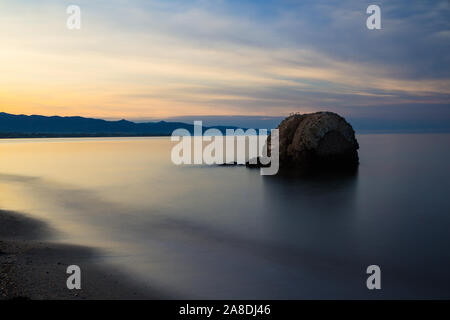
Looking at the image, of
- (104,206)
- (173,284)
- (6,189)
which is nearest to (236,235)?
(173,284)

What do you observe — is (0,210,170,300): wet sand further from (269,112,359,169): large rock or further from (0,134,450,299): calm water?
(269,112,359,169): large rock

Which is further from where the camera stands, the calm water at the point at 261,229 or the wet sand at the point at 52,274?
the calm water at the point at 261,229

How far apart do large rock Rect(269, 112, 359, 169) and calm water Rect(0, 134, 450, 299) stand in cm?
283

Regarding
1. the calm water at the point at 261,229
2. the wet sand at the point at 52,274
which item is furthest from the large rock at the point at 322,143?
the wet sand at the point at 52,274

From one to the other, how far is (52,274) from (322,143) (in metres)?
23.9

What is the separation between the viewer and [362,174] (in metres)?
29.4

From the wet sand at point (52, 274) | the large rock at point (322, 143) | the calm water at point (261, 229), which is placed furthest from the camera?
the large rock at point (322, 143)

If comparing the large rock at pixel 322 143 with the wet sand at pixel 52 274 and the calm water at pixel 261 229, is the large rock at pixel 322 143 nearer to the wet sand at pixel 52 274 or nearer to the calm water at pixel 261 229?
the calm water at pixel 261 229

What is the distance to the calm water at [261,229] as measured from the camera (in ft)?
28.1

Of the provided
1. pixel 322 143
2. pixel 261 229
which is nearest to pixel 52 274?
pixel 261 229

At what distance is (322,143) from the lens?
28797 mm

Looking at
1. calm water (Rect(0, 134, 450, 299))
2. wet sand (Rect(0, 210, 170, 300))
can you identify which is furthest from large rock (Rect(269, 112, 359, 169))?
wet sand (Rect(0, 210, 170, 300))

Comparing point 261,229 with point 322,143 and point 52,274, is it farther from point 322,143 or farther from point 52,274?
point 322,143

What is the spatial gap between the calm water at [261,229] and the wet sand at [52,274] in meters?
0.52
